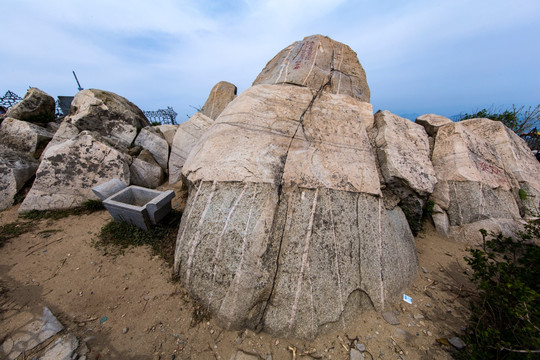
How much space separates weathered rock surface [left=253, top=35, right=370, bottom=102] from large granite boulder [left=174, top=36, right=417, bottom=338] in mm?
1528

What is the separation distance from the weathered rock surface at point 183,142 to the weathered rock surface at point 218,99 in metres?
1.48

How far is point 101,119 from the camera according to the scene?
646 centimetres

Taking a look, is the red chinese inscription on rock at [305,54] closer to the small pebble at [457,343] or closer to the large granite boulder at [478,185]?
the large granite boulder at [478,185]

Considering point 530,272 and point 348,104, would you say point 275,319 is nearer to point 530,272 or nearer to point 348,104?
point 530,272

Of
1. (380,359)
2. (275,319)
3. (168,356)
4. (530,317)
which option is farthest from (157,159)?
(530,317)

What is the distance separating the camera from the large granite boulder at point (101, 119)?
6.09 m

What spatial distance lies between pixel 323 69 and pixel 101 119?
7.16 m

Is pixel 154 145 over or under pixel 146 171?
over

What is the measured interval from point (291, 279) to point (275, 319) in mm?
514

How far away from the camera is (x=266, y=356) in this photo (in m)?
2.24

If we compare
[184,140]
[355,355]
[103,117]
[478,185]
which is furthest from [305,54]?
[103,117]

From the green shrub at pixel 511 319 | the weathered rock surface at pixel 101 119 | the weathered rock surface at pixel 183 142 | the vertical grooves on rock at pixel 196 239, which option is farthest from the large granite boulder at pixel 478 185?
the weathered rock surface at pixel 101 119

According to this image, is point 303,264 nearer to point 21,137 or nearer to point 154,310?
point 154,310

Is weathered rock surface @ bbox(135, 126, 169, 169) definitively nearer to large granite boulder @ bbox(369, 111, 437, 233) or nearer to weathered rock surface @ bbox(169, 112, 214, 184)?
weathered rock surface @ bbox(169, 112, 214, 184)
